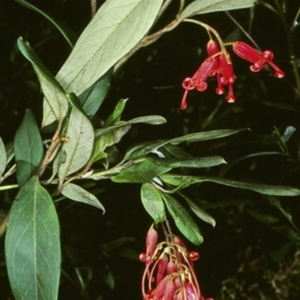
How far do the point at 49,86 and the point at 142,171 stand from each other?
0.14m

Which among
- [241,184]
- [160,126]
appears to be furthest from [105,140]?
[160,126]

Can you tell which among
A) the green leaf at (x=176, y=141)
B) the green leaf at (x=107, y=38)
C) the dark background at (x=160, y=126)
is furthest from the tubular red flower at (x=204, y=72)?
the dark background at (x=160, y=126)

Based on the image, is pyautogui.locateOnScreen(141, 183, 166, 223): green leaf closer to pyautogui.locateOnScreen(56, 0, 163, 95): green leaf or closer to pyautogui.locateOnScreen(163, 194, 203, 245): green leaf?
pyautogui.locateOnScreen(163, 194, 203, 245): green leaf

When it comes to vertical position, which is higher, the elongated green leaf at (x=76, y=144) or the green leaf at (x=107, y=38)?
the green leaf at (x=107, y=38)

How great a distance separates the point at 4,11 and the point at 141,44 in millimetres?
1120

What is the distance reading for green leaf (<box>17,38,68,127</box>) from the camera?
0.61 metres

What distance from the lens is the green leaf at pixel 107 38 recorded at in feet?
2.02

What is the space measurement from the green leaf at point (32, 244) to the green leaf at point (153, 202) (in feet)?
0.39

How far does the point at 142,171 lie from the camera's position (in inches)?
29.1

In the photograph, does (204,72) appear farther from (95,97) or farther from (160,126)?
(160,126)

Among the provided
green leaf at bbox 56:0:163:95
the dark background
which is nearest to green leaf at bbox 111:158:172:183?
green leaf at bbox 56:0:163:95

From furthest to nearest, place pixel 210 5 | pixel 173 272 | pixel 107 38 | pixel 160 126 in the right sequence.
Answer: pixel 160 126
pixel 173 272
pixel 210 5
pixel 107 38

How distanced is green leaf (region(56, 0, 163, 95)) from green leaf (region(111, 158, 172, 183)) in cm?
13

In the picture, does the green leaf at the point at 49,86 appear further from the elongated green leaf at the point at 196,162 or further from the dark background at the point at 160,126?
the dark background at the point at 160,126
